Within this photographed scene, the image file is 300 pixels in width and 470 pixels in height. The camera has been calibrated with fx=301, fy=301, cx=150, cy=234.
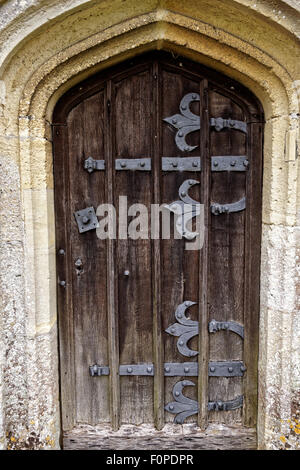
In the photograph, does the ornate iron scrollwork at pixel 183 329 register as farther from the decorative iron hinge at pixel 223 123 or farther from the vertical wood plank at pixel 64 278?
the decorative iron hinge at pixel 223 123

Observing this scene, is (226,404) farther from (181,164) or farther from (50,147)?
(50,147)

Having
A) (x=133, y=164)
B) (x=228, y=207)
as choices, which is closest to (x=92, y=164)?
(x=133, y=164)

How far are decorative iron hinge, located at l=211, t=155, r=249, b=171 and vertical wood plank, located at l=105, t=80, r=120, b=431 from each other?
515mm

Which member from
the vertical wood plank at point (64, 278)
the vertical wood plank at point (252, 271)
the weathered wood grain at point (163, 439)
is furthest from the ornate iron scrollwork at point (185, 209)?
the weathered wood grain at point (163, 439)

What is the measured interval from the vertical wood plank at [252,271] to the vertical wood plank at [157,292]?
45cm

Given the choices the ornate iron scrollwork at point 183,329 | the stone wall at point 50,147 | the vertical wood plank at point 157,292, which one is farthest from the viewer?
the ornate iron scrollwork at point 183,329

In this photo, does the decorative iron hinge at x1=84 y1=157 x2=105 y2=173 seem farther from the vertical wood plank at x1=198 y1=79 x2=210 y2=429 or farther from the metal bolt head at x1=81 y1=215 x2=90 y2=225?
the vertical wood plank at x1=198 y1=79 x2=210 y2=429

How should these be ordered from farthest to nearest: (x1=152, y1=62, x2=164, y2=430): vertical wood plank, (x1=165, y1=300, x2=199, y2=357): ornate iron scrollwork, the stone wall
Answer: (x1=165, y1=300, x2=199, y2=357): ornate iron scrollwork → (x1=152, y1=62, x2=164, y2=430): vertical wood plank → the stone wall

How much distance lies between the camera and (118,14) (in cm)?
130

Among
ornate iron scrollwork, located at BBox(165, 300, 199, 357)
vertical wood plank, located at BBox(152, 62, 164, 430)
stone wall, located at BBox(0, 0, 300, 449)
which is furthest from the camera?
ornate iron scrollwork, located at BBox(165, 300, 199, 357)

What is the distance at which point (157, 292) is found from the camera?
1560 mm

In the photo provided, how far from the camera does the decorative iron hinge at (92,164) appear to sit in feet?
4.88

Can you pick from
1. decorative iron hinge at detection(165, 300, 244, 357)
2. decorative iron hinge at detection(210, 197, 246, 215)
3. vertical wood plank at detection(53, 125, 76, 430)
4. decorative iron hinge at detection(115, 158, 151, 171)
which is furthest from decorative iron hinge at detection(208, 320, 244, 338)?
decorative iron hinge at detection(115, 158, 151, 171)

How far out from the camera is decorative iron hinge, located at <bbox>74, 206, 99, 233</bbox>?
1521 mm
